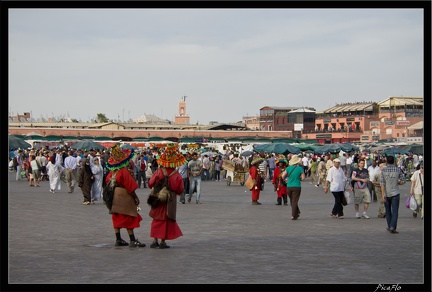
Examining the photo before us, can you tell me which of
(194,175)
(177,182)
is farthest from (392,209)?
(194,175)

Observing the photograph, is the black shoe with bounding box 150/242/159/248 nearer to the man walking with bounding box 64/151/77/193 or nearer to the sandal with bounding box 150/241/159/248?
the sandal with bounding box 150/241/159/248

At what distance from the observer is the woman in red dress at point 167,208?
39.9 feet

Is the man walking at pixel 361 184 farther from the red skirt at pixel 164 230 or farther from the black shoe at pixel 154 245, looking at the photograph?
the black shoe at pixel 154 245

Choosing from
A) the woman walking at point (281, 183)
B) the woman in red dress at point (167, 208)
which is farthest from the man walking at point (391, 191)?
the woman walking at point (281, 183)

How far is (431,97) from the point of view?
7.48 m

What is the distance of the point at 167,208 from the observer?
12.2m

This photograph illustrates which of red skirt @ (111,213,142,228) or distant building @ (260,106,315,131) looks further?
distant building @ (260,106,315,131)

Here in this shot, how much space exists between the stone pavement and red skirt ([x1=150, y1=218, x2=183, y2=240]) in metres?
0.23

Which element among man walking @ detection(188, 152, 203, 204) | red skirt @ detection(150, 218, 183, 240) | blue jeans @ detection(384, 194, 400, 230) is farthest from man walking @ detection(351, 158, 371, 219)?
red skirt @ detection(150, 218, 183, 240)

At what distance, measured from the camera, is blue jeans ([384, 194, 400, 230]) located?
14367mm

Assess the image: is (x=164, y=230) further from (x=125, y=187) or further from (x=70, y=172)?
(x=70, y=172)

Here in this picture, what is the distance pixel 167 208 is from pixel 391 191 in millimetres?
4619

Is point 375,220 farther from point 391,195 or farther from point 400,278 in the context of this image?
point 400,278
